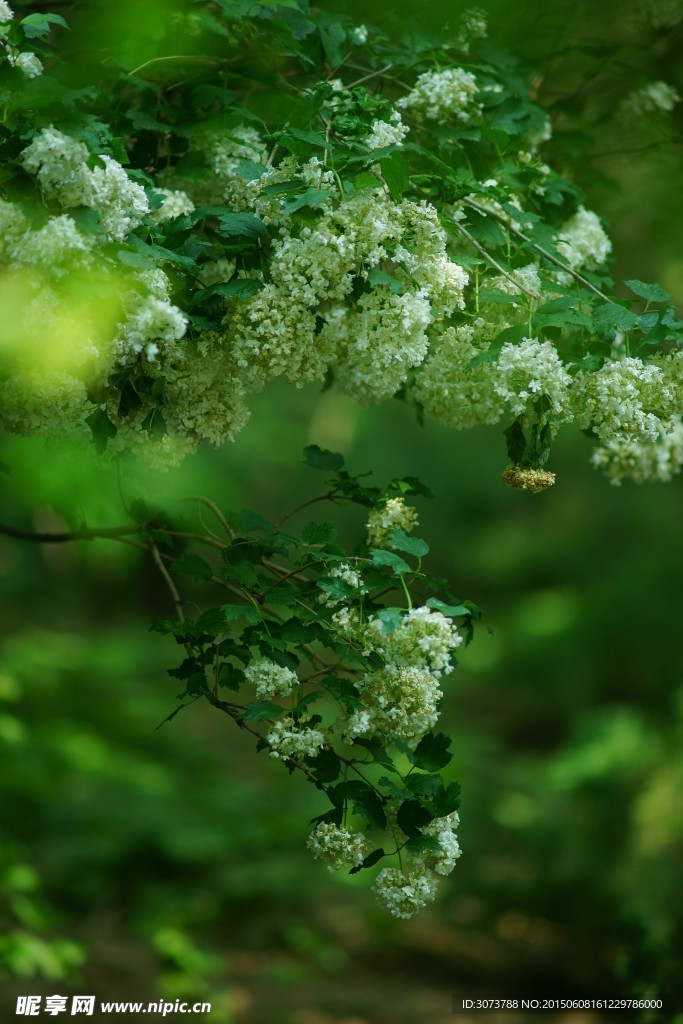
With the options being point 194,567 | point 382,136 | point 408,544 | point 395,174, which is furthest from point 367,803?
point 382,136

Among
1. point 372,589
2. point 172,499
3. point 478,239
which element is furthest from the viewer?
point 172,499

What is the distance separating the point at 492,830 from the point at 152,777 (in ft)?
8.66

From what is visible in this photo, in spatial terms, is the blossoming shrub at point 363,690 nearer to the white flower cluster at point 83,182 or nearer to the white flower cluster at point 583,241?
the white flower cluster at point 83,182

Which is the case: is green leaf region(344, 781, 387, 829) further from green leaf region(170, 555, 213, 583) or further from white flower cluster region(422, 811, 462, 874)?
green leaf region(170, 555, 213, 583)

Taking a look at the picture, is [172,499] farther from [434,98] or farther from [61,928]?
[61,928]

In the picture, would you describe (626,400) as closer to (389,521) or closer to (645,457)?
(389,521)

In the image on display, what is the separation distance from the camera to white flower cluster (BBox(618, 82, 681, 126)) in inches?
123

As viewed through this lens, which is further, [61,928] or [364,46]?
[61,928]

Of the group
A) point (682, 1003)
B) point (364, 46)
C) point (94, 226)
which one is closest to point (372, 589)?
point (94, 226)

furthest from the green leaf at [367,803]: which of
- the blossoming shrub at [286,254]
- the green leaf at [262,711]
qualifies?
the blossoming shrub at [286,254]

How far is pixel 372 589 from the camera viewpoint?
1959 mm

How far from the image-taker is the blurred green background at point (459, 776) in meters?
3.37

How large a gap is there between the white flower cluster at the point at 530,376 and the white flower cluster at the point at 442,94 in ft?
2.32

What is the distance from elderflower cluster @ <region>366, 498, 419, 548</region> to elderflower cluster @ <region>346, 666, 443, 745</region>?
40 centimetres
